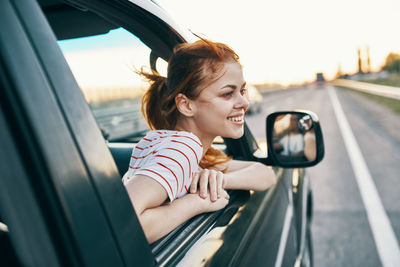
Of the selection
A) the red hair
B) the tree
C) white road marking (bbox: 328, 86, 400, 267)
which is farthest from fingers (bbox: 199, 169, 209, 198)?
the tree

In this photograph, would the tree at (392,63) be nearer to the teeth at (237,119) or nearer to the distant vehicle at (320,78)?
the distant vehicle at (320,78)

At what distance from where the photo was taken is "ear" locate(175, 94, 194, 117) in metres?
1.70

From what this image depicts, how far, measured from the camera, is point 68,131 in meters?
→ 0.79

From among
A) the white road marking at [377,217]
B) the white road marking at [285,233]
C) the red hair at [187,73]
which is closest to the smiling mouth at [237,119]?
the red hair at [187,73]

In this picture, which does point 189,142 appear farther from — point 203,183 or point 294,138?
point 294,138

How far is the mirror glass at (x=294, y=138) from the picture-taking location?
6.98 feet

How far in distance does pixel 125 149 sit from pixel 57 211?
1.92 m

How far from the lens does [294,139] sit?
227 centimetres

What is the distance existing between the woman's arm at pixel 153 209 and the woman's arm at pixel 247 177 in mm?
380

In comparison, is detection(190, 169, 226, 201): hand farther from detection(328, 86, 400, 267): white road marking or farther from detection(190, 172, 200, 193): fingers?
detection(328, 86, 400, 267): white road marking

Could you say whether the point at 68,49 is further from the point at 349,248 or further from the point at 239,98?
the point at 349,248

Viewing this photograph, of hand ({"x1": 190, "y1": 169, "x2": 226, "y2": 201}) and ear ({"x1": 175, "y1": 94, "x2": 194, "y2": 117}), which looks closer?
hand ({"x1": 190, "y1": 169, "x2": 226, "y2": 201})

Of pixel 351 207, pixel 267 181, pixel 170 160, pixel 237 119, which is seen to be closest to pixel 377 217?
pixel 351 207

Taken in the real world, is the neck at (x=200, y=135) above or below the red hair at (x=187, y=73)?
below
